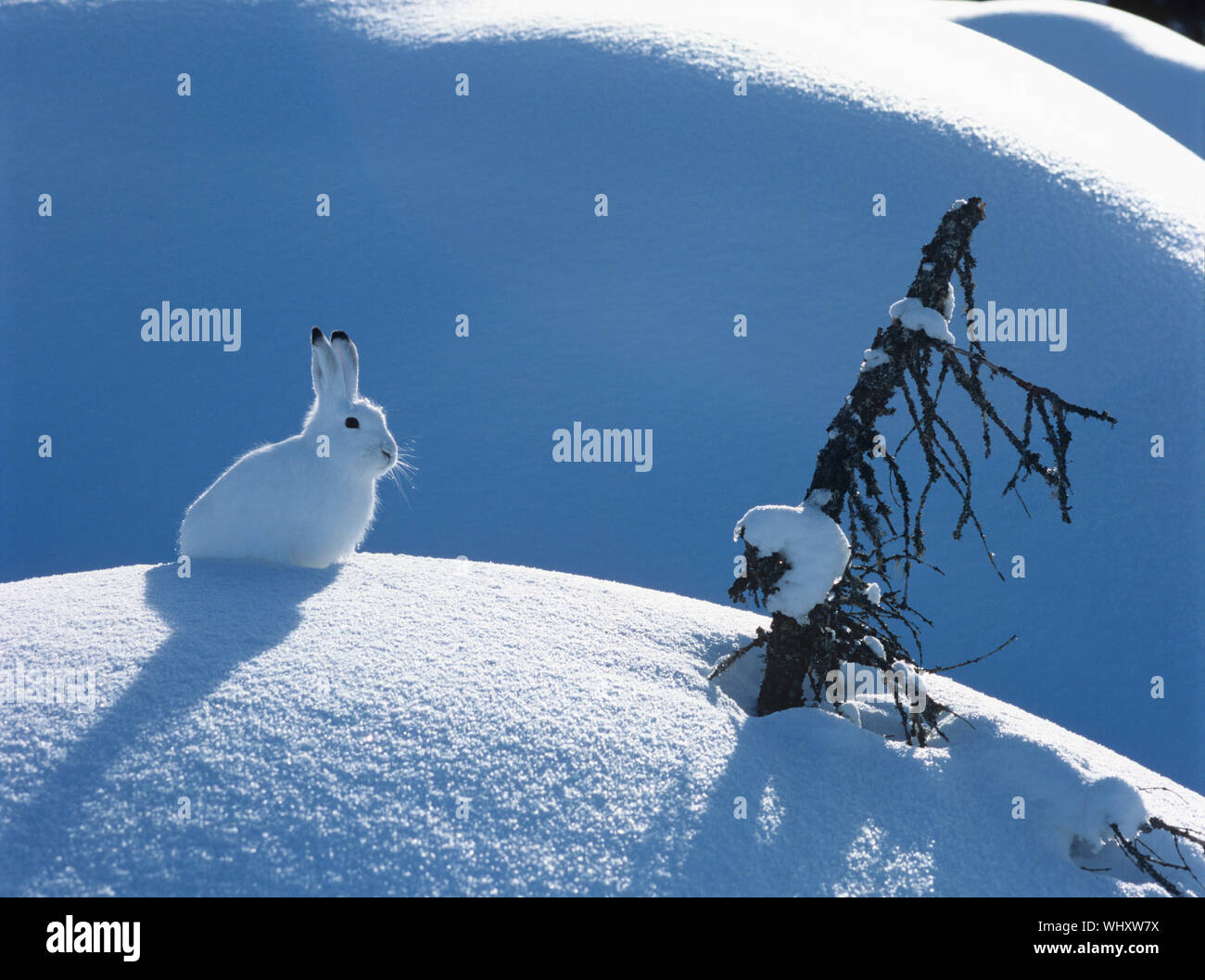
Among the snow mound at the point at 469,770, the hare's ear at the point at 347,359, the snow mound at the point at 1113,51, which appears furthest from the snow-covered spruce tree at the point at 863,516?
the snow mound at the point at 1113,51

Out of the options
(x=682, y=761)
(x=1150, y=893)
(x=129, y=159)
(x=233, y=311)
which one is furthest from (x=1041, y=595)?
(x=129, y=159)

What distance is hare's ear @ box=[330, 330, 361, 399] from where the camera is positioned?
3.41 metres

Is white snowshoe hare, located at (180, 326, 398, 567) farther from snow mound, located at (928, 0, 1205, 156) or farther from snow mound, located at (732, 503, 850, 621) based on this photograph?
snow mound, located at (928, 0, 1205, 156)

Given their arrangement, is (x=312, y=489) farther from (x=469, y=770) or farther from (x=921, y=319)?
(x=921, y=319)

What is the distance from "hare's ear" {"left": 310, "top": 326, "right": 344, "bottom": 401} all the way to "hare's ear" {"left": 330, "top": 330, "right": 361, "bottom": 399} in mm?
18

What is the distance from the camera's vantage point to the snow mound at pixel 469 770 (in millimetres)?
1690

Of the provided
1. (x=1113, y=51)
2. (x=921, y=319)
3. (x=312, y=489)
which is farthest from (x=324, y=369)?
(x=1113, y=51)

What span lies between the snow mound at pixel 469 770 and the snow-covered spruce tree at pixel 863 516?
0.18m

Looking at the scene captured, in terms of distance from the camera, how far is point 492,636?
250cm

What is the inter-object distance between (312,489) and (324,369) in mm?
486

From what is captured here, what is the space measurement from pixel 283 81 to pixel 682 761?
688cm

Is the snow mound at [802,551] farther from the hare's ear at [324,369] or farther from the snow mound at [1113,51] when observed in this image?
the snow mound at [1113,51]

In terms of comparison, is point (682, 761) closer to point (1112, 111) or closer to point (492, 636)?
point (492, 636)

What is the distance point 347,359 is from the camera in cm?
344
